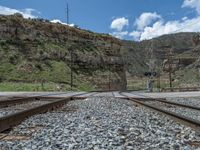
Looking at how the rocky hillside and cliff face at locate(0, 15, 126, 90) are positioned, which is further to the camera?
the rocky hillside

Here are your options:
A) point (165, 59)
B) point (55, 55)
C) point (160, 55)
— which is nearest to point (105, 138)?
point (55, 55)

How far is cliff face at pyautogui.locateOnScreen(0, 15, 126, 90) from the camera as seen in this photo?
84.7 metres

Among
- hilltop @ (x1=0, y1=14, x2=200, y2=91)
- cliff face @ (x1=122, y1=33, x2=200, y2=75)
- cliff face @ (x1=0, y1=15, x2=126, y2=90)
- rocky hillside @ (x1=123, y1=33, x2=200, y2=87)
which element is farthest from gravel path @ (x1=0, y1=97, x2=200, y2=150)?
cliff face @ (x1=122, y1=33, x2=200, y2=75)

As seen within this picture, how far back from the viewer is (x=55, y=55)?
320ft

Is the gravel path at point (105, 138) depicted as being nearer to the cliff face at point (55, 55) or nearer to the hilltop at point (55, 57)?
the hilltop at point (55, 57)

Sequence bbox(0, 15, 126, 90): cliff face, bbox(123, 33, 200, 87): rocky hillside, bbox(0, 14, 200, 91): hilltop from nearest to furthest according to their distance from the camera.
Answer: bbox(0, 14, 200, 91): hilltop → bbox(0, 15, 126, 90): cliff face → bbox(123, 33, 200, 87): rocky hillside

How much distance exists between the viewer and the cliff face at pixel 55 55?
84.7 metres

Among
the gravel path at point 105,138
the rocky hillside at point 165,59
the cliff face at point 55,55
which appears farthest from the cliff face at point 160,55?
the gravel path at point 105,138

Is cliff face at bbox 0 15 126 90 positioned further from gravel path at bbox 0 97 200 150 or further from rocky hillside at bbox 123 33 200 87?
gravel path at bbox 0 97 200 150

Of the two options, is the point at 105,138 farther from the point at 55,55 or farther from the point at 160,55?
the point at 160,55

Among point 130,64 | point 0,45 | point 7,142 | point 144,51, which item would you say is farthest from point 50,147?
point 144,51

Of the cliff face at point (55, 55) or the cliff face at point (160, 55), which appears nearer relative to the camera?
the cliff face at point (55, 55)

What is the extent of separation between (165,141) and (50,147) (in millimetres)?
2030

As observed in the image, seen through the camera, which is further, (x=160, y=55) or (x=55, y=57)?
(x=160, y=55)
